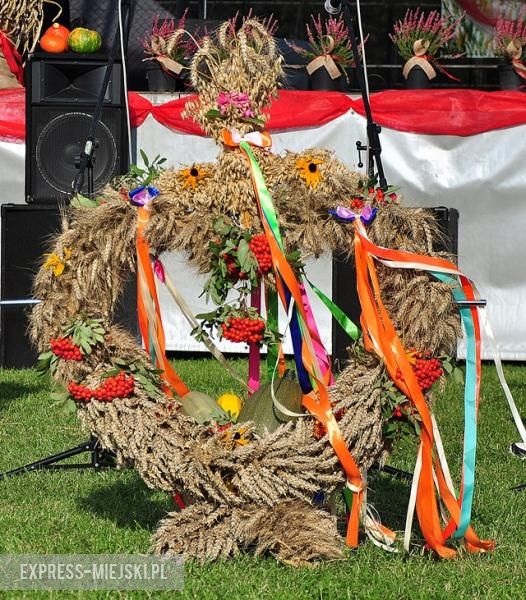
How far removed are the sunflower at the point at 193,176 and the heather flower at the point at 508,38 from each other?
578 cm

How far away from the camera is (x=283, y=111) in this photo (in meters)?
9.05

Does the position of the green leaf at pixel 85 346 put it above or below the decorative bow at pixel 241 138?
below

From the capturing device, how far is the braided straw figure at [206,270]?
4078mm

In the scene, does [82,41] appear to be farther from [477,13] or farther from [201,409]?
[201,409]

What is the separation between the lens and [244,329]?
426cm

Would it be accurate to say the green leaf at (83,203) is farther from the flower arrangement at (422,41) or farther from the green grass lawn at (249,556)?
the flower arrangement at (422,41)

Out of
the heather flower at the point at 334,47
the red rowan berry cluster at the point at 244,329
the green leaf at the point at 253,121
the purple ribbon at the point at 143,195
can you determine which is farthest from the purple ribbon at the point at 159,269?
the heather flower at the point at 334,47

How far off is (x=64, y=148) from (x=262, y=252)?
4.83m

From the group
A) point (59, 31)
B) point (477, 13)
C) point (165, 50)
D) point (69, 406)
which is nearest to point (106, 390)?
point (69, 406)

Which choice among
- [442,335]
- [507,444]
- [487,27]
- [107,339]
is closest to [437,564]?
[442,335]

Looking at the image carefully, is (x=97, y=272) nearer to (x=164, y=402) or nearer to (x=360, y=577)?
(x=164, y=402)

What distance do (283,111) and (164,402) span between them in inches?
201

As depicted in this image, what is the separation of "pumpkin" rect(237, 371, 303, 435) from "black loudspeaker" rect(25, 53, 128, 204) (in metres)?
4.55

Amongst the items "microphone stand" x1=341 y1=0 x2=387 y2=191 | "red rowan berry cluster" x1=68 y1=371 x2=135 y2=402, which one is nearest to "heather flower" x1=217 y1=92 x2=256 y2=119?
"red rowan berry cluster" x1=68 y1=371 x2=135 y2=402
